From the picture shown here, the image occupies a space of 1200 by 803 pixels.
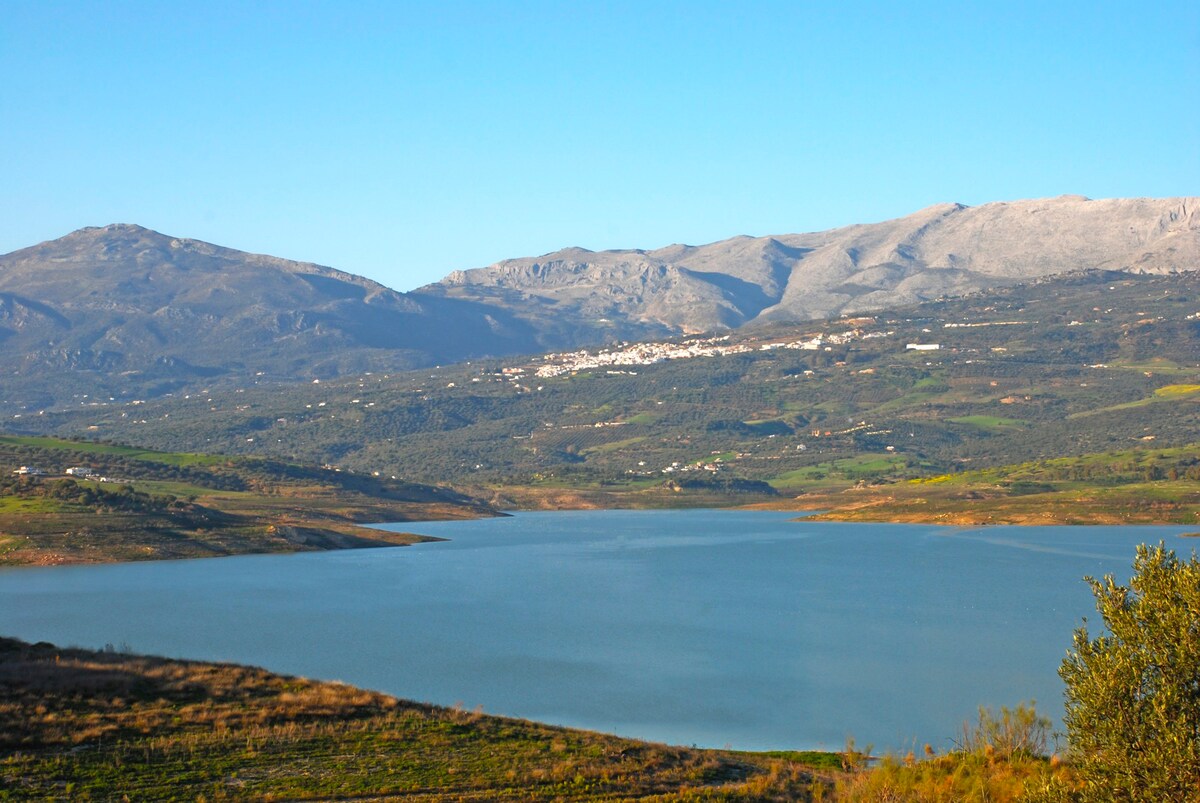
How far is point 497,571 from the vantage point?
93.4 meters

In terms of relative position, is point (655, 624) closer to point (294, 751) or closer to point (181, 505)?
point (294, 751)

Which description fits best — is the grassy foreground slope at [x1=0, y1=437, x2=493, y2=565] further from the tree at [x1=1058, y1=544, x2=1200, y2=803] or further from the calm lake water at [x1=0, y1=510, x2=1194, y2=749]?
the tree at [x1=1058, y1=544, x2=1200, y2=803]

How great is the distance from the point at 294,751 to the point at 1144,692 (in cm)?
1771

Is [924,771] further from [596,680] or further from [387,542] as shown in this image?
[387,542]

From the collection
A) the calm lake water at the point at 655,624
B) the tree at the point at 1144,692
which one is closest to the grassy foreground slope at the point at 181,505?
the calm lake water at the point at 655,624

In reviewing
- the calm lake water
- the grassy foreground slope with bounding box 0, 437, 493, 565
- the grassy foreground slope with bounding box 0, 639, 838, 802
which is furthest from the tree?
the grassy foreground slope with bounding box 0, 437, 493, 565

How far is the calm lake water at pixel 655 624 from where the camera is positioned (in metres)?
44.8

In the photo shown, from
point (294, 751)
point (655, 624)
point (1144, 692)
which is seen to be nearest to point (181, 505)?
point (655, 624)

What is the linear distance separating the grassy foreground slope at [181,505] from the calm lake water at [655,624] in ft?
14.1

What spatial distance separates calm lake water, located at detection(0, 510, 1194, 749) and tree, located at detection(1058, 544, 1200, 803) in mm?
15890

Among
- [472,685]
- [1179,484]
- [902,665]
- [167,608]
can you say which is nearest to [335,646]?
[472,685]

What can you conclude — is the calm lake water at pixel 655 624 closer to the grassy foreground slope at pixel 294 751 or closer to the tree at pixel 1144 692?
the grassy foreground slope at pixel 294 751

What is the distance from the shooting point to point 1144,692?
2253 centimetres

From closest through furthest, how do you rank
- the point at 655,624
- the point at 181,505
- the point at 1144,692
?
the point at 1144,692 < the point at 655,624 < the point at 181,505
